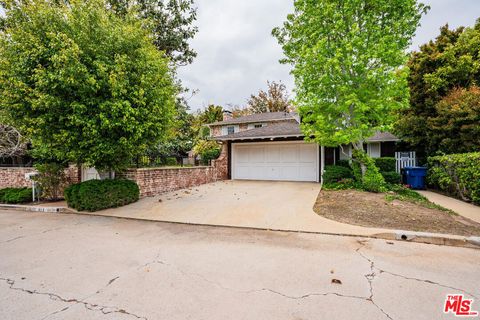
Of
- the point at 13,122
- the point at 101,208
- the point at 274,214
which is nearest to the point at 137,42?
the point at 13,122

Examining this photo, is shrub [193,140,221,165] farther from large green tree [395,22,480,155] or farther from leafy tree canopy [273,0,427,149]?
large green tree [395,22,480,155]

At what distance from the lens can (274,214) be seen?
6.09 m

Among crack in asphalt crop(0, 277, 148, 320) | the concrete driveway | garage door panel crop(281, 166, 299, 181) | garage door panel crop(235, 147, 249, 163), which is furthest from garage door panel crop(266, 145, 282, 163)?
crack in asphalt crop(0, 277, 148, 320)

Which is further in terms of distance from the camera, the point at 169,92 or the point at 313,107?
the point at 313,107

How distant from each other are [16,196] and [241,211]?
8221 mm

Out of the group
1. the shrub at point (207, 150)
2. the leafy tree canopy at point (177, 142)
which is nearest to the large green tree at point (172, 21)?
the leafy tree canopy at point (177, 142)

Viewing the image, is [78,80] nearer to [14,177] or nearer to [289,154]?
[14,177]

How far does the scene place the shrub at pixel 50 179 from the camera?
8.45 m

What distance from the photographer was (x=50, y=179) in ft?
28.1

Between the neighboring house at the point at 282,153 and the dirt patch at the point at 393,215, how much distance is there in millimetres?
5849

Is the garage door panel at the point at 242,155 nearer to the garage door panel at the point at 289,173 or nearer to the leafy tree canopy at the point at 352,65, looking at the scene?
the garage door panel at the point at 289,173

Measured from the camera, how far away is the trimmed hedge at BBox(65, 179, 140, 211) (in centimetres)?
673

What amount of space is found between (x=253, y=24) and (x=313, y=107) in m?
7.76

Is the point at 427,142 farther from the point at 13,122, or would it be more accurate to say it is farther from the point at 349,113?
the point at 13,122
